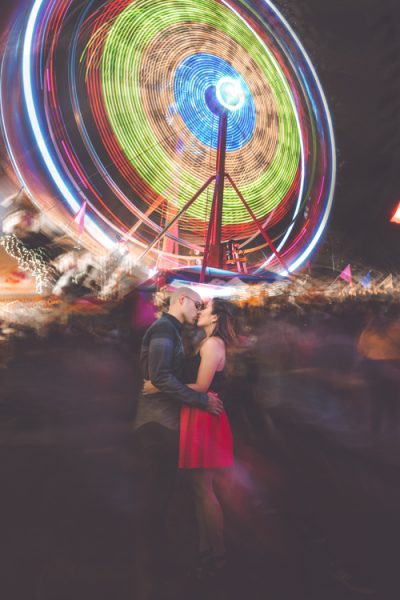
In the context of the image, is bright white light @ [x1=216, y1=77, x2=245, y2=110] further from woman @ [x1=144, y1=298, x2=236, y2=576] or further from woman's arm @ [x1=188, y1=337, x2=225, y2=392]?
woman's arm @ [x1=188, y1=337, x2=225, y2=392]

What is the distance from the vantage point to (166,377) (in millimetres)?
2645

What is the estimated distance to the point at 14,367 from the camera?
4.18 m

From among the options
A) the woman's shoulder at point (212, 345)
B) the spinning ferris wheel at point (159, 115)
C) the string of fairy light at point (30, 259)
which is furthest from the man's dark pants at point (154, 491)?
the string of fairy light at point (30, 259)

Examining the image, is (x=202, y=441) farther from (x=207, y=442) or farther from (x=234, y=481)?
(x=234, y=481)

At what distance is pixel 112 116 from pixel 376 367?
14.1ft

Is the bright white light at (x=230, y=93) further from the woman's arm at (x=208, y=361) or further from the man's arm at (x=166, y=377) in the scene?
the man's arm at (x=166, y=377)

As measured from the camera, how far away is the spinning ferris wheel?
4156 millimetres

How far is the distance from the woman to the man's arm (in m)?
0.08

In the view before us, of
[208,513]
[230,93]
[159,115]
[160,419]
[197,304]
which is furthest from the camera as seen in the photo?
[159,115]

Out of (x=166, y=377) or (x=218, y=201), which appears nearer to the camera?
(x=166, y=377)

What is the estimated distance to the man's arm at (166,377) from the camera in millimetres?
2633

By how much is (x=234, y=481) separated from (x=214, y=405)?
61 centimetres

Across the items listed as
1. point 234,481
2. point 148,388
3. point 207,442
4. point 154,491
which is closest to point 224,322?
point 148,388

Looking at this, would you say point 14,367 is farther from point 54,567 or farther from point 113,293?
point 54,567
